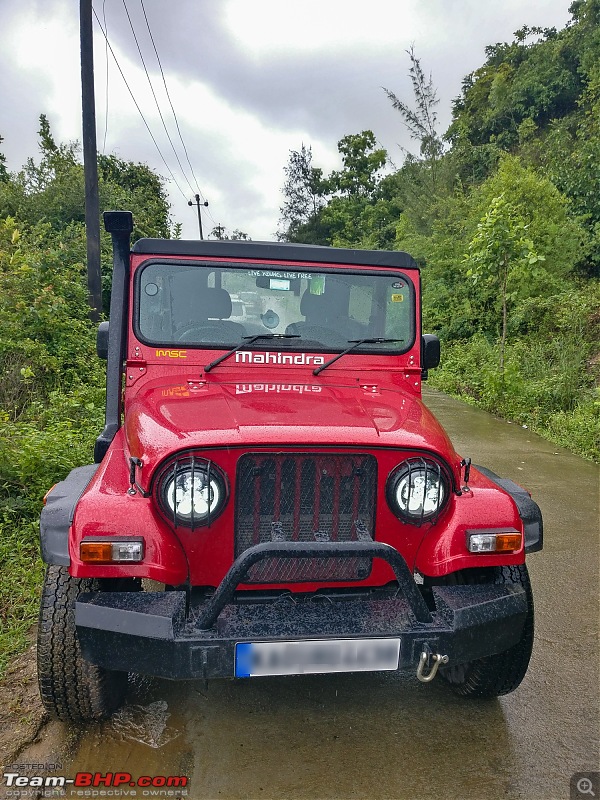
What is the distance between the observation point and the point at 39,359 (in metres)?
7.25

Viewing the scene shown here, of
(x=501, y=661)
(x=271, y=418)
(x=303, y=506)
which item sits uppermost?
(x=271, y=418)

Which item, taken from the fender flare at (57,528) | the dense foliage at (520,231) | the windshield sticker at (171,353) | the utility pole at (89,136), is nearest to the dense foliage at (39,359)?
the utility pole at (89,136)

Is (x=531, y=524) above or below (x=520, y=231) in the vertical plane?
below

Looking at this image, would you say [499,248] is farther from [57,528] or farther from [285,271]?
[57,528]

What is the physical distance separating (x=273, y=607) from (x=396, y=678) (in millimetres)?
1063

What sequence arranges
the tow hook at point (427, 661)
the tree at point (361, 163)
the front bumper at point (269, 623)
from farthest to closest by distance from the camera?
the tree at point (361, 163)
the tow hook at point (427, 661)
the front bumper at point (269, 623)

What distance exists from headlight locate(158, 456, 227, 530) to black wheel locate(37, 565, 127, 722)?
393mm

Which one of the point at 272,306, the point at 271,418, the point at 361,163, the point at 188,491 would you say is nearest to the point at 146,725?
the point at 188,491

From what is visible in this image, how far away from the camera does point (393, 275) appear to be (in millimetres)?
3619

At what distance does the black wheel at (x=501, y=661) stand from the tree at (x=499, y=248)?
26.5 feet

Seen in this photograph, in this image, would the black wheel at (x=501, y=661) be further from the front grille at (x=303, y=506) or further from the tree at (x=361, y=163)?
the tree at (x=361, y=163)

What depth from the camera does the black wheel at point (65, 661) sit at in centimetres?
236

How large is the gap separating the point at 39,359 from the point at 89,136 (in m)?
4.03

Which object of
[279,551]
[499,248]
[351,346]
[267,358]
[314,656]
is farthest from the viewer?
[499,248]
